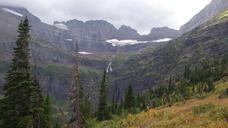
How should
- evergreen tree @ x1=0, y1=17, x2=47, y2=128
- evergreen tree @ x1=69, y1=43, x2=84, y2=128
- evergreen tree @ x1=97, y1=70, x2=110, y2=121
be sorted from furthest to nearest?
evergreen tree @ x1=97, y1=70, x2=110, y2=121 → evergreen tree @ x1=0, y1=17, x2=47, y2=128 → evergreen tree @ x1=69, y1=43, x2=84, y2=128

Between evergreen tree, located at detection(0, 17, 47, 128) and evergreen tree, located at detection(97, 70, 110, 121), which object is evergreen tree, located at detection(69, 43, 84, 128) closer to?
evergreen tree, located at detection(0, 17, 47, 128)

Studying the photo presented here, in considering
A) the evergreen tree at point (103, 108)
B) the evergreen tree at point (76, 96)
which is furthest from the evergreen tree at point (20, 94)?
the evergreen tree at point (103, 108)

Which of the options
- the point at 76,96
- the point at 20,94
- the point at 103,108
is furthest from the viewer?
the point at 103,108

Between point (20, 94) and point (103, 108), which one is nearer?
point (20, 94)

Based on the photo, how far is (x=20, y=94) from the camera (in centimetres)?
3628

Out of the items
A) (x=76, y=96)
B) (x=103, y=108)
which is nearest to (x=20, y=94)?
(x=76, y=96)

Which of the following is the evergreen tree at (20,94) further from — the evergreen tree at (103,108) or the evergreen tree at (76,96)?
the evergreen tree at (103,108)

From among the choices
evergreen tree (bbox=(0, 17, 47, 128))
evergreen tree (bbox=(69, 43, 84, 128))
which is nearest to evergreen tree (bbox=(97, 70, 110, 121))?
evergreen tree (bbox=(0, 17, 47, 128))

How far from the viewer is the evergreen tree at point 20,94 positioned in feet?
118

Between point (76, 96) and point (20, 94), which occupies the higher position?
point (76, 96)

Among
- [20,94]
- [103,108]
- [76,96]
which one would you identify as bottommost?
[103,108]

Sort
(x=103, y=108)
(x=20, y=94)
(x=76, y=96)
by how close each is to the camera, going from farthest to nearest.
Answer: (x=103, y=108)
(x=20, y=94)
(x=76, y=96)

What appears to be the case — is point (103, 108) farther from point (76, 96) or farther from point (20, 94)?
point (76, 96)

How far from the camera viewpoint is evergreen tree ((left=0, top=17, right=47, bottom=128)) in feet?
118
